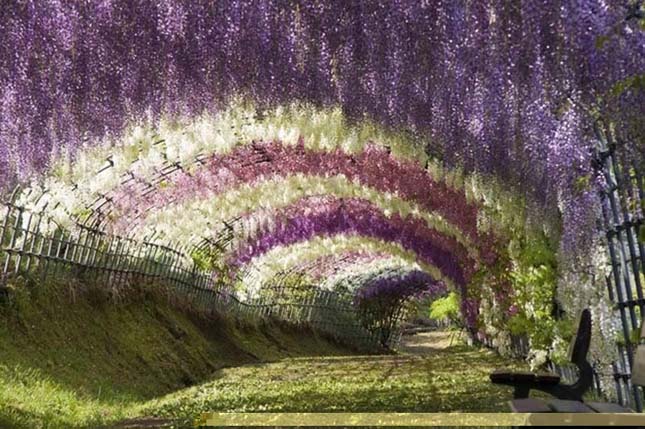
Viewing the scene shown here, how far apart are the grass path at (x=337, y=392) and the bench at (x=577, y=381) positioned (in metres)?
1.88

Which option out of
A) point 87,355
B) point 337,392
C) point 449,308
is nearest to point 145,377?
point 87,355

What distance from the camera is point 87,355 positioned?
12.4 m

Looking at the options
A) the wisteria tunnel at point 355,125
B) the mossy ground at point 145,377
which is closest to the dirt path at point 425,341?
the mossy ground at point 145,377

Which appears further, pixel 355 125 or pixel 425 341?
pixel 425 341

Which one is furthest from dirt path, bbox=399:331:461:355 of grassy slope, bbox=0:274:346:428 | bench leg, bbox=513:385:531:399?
bench leg, bbox=513:385:531:399

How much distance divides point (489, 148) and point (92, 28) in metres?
4.02

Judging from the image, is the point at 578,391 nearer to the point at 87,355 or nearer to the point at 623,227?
the point at 623,227

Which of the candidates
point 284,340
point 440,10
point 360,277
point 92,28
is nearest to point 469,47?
point 440,10

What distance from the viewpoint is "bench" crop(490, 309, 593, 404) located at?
593 centimetres

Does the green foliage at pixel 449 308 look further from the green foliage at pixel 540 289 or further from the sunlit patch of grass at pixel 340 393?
the green foliage at pixel 540 289

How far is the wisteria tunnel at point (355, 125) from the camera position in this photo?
5.93 meters

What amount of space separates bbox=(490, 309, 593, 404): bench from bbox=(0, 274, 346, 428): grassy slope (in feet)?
11.7

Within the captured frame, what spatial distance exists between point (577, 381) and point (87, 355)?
7916mm

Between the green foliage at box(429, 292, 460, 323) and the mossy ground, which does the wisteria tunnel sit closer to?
the mossy ground
